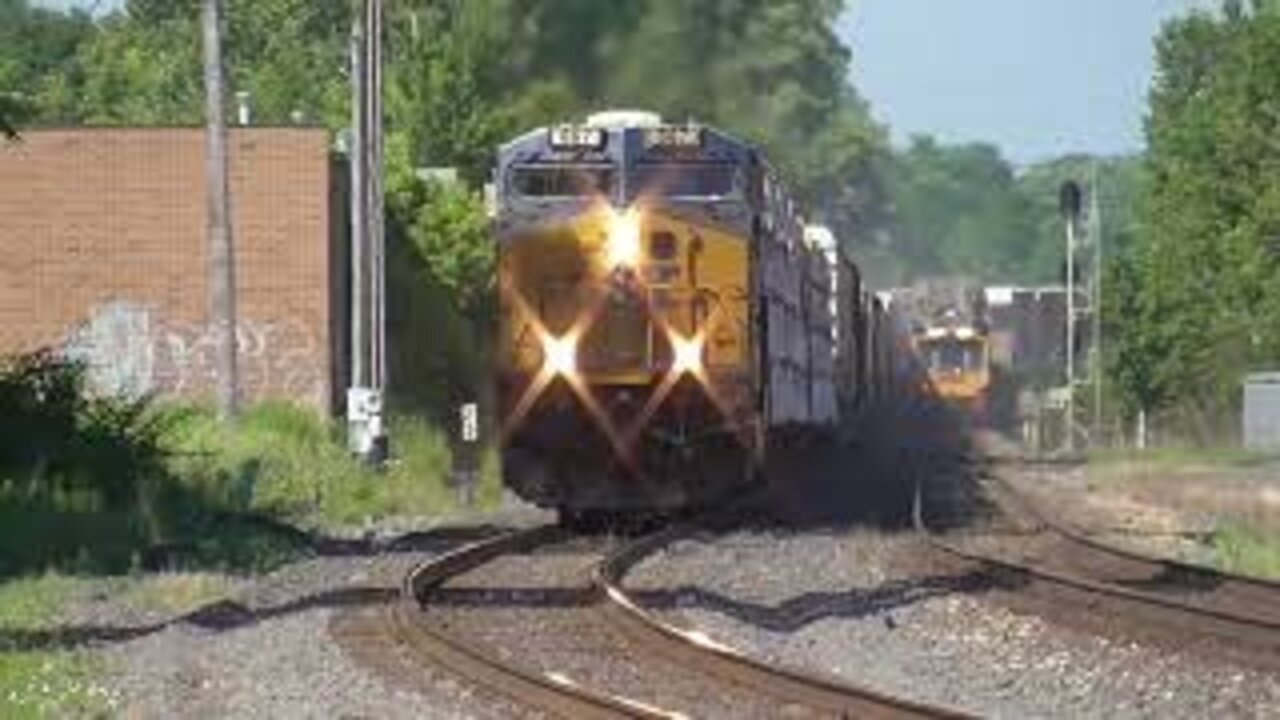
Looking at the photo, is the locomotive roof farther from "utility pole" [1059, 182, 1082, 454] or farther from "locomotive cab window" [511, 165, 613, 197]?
"utility pole" [1059, 182, 1082, 454]

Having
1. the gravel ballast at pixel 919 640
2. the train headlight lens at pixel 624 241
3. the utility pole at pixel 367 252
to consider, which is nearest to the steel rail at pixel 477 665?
the gravel ballast at pixel 919 640

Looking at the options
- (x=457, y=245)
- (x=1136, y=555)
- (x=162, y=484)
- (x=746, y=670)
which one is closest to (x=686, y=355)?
(x=1136, y=555)

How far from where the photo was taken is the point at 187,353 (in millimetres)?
45031

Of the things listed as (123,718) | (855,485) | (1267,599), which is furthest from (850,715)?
(855,485)

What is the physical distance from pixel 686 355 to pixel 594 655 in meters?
10.0

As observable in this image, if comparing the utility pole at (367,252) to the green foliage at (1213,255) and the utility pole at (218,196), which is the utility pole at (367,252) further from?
the green foliage at (1213,255)

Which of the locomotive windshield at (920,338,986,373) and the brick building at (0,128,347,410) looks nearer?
the brick building at (0,128,347,410)

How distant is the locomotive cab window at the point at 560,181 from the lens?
2623 centimetres

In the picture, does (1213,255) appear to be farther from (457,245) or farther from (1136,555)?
(1136,555)

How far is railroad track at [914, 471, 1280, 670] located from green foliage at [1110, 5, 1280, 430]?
140 ft

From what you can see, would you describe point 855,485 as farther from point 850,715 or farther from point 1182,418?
point 1182,418

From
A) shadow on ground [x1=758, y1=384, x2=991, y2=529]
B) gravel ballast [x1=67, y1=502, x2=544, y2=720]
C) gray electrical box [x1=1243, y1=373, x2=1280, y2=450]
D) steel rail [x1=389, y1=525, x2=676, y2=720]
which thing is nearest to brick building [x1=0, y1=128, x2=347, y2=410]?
shadow on ground [x1=758, y1=384, x2=991, y2=529]

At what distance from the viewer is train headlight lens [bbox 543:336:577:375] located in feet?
84.6

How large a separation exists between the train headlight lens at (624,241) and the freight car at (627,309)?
1 centimetres
